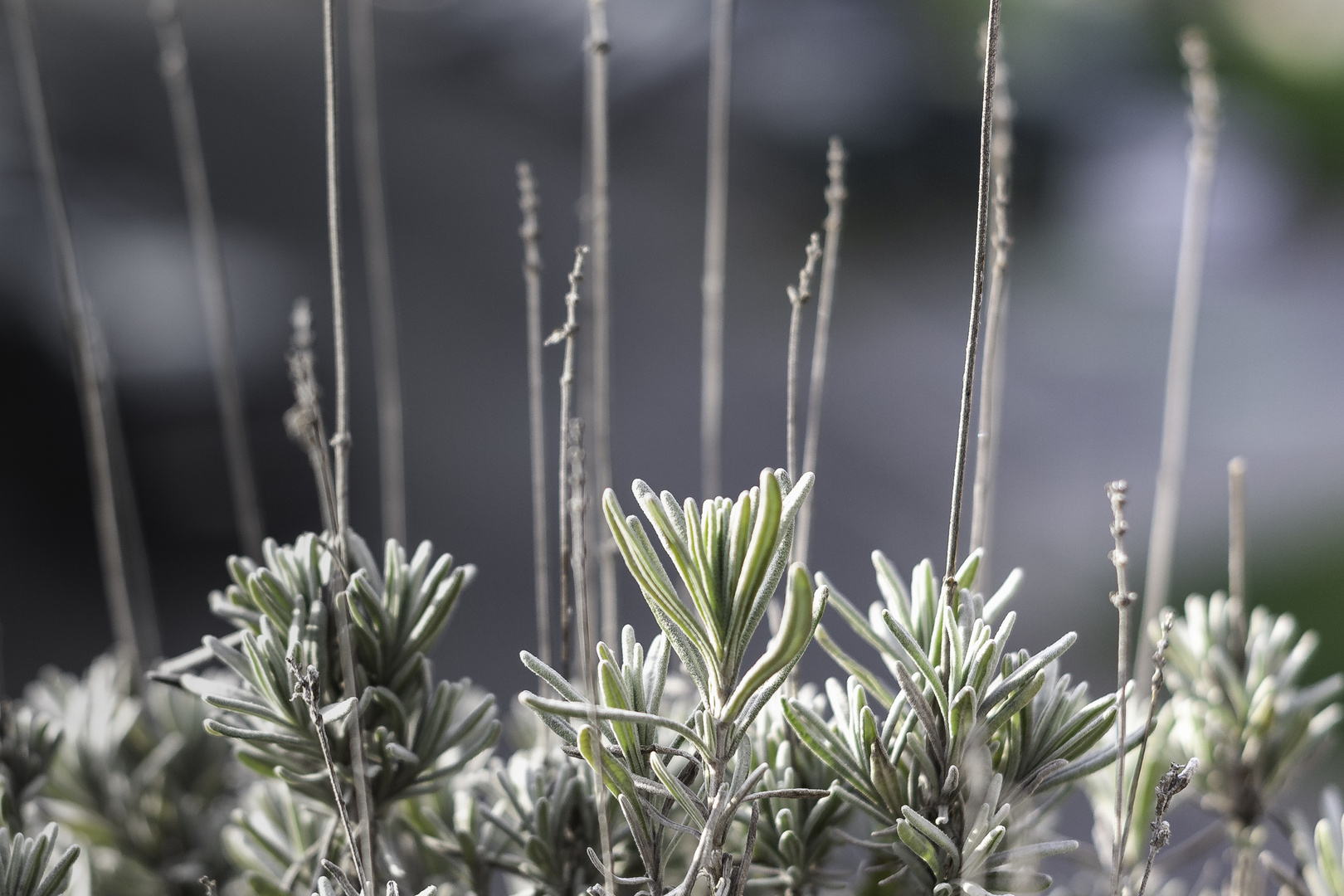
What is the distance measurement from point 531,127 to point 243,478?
12.8 ft

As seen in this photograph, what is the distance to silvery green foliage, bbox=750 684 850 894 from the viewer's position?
1.20 ft

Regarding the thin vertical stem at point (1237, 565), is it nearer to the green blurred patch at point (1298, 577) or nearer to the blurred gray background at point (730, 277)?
the blurred gray background at point (730, 277)

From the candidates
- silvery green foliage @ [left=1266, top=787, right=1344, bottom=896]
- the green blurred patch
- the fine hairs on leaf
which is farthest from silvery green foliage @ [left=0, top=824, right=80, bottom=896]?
the green blurred patch

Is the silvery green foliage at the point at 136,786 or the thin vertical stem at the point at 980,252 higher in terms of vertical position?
the thin vertical stem at the point at 980,252

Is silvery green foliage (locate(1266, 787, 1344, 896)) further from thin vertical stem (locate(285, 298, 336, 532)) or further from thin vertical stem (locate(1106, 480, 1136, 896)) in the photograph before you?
thin vertical stem (locate(285, 298, 336, 532))

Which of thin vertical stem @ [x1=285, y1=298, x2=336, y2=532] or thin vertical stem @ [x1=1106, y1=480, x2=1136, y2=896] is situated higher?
thin vertical stem @ [x1=285, y1=298, x2=336, y2=532]

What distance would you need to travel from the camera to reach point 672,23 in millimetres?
4398

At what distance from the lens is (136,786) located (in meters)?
0.54

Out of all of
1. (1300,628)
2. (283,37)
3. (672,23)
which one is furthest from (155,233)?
(1300,628)

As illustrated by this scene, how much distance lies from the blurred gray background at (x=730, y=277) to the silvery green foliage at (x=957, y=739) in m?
1.36

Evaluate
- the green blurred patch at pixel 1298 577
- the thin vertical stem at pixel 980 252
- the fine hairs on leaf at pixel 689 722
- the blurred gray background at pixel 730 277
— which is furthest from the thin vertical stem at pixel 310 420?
the green blurred patch at pixel 1298 577

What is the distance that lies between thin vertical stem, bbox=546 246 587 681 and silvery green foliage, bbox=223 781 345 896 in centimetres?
12

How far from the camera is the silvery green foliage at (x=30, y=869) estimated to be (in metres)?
0.34

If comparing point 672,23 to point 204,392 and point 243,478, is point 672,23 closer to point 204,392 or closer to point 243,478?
Answer: point 204,392
